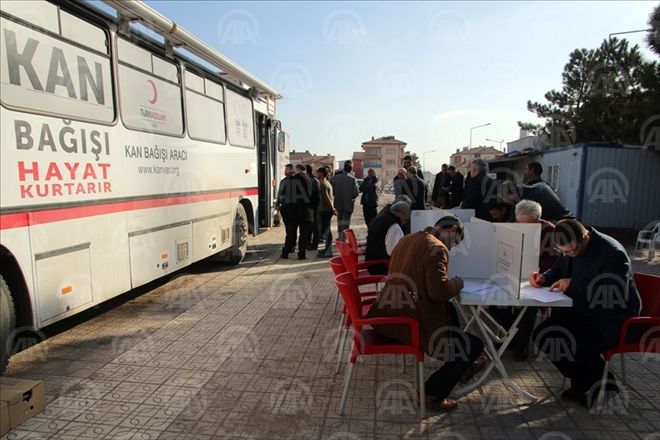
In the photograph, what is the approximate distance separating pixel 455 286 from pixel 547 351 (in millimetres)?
1091

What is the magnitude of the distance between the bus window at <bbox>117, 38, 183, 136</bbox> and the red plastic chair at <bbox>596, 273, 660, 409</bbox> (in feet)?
16.4

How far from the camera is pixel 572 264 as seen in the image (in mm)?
3617

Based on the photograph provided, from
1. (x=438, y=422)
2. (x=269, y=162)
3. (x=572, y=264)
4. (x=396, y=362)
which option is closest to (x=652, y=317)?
(x=572, y=264)

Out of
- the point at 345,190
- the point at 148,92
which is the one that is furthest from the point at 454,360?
the point at 345,190

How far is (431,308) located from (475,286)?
692 mm

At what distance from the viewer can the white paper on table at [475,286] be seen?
3623 millimetres

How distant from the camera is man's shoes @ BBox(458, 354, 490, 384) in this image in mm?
3816

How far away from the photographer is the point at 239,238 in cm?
831

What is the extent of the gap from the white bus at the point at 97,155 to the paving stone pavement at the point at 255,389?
0.58 m

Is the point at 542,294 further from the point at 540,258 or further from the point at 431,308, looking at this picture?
the point at 540,258

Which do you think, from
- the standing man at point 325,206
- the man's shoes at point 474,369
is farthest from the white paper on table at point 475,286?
the standing man at point 325,206

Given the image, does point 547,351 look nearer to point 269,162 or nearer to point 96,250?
point 96,250

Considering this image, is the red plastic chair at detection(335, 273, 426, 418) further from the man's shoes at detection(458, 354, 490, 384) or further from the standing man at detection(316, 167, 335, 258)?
the standing man at detection(316, 167, 335, 258)

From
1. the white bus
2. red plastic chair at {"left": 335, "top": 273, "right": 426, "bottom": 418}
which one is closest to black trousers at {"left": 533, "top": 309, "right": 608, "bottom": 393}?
red plastic chair at {"left": 335, "top": 273, "right": 426, "bottom": 418}
